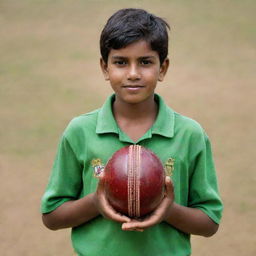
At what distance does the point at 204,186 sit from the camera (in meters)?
2.33

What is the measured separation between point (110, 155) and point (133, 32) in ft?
1.47

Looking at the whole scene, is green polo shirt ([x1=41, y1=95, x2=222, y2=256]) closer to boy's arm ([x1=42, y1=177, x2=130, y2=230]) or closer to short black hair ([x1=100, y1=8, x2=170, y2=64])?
boy's arm ([x1=42, y1=177, x2=130, y2=230])

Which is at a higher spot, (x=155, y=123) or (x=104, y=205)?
(x=155, y=123)

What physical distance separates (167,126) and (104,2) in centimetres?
734

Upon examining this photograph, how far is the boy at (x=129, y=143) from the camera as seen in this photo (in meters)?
2.23

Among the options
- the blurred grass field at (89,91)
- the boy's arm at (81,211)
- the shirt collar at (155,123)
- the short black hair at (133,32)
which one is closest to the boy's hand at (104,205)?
the boy's arm at (81,211)

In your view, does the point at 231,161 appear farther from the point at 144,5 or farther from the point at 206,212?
the point at 144,5

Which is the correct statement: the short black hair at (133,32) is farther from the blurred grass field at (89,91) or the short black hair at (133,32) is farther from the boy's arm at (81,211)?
the blurred grass field at (89,91)

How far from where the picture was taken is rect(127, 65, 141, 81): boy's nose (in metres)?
2.19

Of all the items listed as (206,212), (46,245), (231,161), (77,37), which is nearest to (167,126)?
(206,212)

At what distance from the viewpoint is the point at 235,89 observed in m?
6.69

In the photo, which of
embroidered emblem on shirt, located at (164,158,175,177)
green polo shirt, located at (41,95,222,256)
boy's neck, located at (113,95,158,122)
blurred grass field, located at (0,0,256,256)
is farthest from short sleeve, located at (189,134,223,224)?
blurred grass field, located at (0,0,256,256)

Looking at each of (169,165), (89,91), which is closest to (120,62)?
(169,165)

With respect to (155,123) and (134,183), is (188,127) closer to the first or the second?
(155,123)
